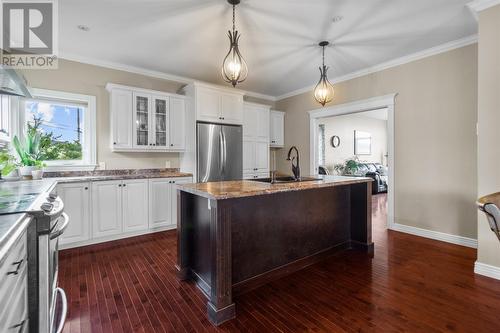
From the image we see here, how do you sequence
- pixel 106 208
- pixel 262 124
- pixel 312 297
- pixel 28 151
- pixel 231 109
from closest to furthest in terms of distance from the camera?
1. pixel 312 297
2. pixel 28 151
3. pixel 106 208
4. pixel 231 109
5. pixel 262 124

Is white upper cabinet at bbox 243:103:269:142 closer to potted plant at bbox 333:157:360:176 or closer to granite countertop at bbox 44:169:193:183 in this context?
granite countertop at bbox 44:169:193:183

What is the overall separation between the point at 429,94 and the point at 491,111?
49.8 inches

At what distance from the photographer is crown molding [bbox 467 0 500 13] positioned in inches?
93.8

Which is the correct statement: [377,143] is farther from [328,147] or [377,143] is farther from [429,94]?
[429,94]

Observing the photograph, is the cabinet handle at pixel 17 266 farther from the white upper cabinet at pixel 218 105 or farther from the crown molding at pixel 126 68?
the crown molding at pixel 126 68

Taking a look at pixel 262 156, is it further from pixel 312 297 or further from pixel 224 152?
pixel 312 297

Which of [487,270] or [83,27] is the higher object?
[83,27]

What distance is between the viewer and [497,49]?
7.79 ft

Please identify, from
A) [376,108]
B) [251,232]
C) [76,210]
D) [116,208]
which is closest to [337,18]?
[376,108]

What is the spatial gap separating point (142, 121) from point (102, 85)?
801 mm

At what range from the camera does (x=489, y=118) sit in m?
2.42

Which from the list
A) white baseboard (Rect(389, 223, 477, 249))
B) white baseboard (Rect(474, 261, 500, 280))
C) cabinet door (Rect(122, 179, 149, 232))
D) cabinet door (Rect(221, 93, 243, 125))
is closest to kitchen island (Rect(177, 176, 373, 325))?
white baseboard (Rect(474, 261, 500, 280))

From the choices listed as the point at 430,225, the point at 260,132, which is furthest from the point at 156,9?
the point at 430,225

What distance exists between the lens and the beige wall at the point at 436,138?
10.5 ft
